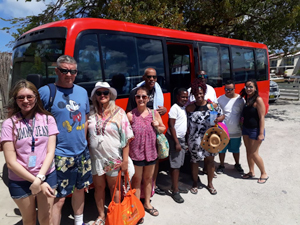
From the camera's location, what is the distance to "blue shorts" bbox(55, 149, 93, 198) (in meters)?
2.49

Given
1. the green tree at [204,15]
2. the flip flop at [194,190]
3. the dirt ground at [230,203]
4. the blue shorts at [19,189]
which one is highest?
the green tree at [204,15]

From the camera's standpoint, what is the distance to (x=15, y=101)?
2.24m

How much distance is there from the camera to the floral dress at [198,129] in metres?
3.71

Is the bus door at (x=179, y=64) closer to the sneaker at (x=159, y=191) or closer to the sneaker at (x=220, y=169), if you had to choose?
the sneaker at (x=220, y=169)

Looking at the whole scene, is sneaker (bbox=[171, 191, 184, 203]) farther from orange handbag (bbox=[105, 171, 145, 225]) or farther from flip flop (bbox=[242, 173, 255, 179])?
flip flop (bbox=[242, 173, 255, 179])

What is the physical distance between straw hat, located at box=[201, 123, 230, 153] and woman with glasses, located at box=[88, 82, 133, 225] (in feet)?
4.44

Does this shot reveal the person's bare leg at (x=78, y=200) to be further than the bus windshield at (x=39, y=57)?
No

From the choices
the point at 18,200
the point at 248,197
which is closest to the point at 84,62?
the point at 18,200

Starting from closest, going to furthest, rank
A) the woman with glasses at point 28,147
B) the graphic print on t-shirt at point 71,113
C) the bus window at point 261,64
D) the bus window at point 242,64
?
1. the woman with glasses at point 28,147
2. the graphic print on t-shirt at point 71,113
3. the bus window at point 242,64
4. the bus window at point 261,64

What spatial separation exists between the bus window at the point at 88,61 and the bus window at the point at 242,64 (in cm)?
424

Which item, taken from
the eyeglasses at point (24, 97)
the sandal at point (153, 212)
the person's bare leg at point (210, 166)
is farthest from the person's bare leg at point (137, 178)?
the eyeglasses at point (24, 97)

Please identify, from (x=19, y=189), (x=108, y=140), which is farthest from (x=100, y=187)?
(x=19, y=189)

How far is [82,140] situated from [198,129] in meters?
1.87

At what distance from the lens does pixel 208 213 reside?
11.4 ft
